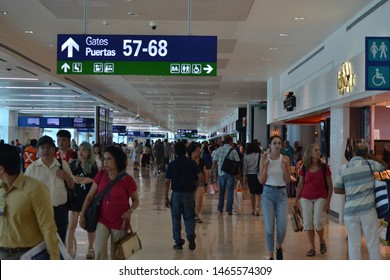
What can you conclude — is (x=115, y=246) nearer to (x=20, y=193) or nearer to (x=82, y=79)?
(x=20, y=193)

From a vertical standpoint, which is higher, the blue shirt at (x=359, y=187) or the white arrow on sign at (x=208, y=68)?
the white arrow on sign at (x=208, y=68)

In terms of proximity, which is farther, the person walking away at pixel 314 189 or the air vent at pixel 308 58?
the air vent at pixel 308 58

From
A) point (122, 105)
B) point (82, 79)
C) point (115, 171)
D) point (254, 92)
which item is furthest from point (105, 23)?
point (122, 105)

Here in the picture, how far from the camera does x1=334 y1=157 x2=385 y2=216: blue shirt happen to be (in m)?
5.59

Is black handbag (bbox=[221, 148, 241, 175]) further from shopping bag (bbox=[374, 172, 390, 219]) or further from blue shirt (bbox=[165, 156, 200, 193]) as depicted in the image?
shopping bag (bbox=[374, 172, 390, 219])

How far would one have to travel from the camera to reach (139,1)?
949 cm

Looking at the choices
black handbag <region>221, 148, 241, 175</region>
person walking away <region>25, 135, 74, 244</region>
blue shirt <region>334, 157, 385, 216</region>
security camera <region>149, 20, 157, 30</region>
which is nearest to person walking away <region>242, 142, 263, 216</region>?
black handbag <region>221, 148, 241, 175</region>

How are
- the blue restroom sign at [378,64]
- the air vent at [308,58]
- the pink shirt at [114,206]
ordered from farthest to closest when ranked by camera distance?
the air vent at [308,58]
the blue restroom sign at [378,64]
the pink shirt at [114,206]

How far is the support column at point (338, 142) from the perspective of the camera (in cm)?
1134

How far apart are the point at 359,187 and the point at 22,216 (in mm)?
3616

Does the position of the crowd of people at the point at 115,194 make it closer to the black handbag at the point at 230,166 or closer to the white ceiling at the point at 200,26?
the black handbag at the point at 230,166

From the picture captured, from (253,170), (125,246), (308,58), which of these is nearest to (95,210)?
(125,246)

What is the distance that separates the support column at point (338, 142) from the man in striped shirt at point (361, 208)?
562 cm

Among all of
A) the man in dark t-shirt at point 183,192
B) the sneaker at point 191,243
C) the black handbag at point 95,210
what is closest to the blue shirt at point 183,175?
the man in dark t-shirt at point 183,192
